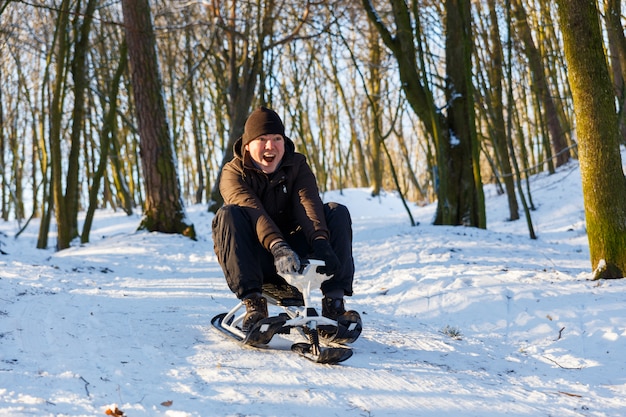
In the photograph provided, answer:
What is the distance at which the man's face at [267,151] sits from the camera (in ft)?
10.2

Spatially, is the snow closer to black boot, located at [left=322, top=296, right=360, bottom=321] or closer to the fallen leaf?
the fallen leaf

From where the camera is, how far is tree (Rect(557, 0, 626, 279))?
14.2 ft

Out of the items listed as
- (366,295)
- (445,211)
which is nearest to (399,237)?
(445,211)

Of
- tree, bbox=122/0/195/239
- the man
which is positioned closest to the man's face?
the man

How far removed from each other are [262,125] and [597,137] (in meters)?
2.76

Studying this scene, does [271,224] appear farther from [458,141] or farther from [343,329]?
[458,141]

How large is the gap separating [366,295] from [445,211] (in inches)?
180

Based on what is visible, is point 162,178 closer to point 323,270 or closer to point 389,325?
point 389,325

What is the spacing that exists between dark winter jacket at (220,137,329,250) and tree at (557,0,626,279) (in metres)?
2.48

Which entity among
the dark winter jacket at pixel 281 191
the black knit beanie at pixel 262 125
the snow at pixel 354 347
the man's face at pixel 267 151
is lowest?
the snow at pixel 354 347

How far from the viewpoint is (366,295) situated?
505cm

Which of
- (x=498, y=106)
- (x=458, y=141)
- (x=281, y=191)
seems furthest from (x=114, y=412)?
(x=498, y=106)

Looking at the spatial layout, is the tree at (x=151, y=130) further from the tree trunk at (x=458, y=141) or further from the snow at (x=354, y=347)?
the tree trunk at (x=458, y=141)

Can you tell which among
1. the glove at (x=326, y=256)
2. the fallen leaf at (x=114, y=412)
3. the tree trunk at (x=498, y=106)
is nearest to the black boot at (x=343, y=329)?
the glove at (x=326, y=256)
